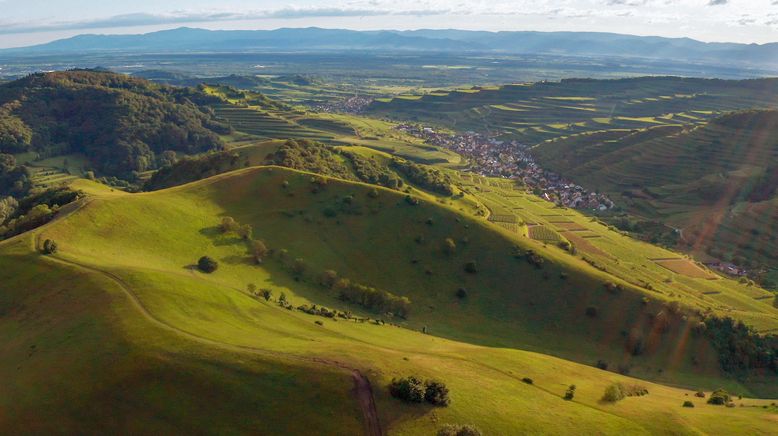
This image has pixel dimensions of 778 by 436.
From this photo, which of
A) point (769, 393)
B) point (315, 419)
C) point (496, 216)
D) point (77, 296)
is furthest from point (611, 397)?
point (496, 216)

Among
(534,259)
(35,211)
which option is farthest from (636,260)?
(35,211)

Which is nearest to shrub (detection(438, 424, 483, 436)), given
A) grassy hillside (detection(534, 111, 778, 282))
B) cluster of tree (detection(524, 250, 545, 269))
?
cluster of tree (detection(524, 250, 545, 269))

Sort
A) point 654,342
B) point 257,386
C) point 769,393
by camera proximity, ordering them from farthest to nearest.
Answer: point 654,342 → point 769,393 → point 257,386

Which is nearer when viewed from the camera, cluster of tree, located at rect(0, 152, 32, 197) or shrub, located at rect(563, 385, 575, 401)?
shrub, located at rect(563, 385, 575, 401)

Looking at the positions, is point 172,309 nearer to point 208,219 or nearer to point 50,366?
point 50,366

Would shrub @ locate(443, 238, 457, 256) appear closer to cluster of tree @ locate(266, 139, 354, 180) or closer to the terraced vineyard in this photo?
the terraced vineyard

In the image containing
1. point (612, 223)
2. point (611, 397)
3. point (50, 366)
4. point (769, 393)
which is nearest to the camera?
point (50, 366)
